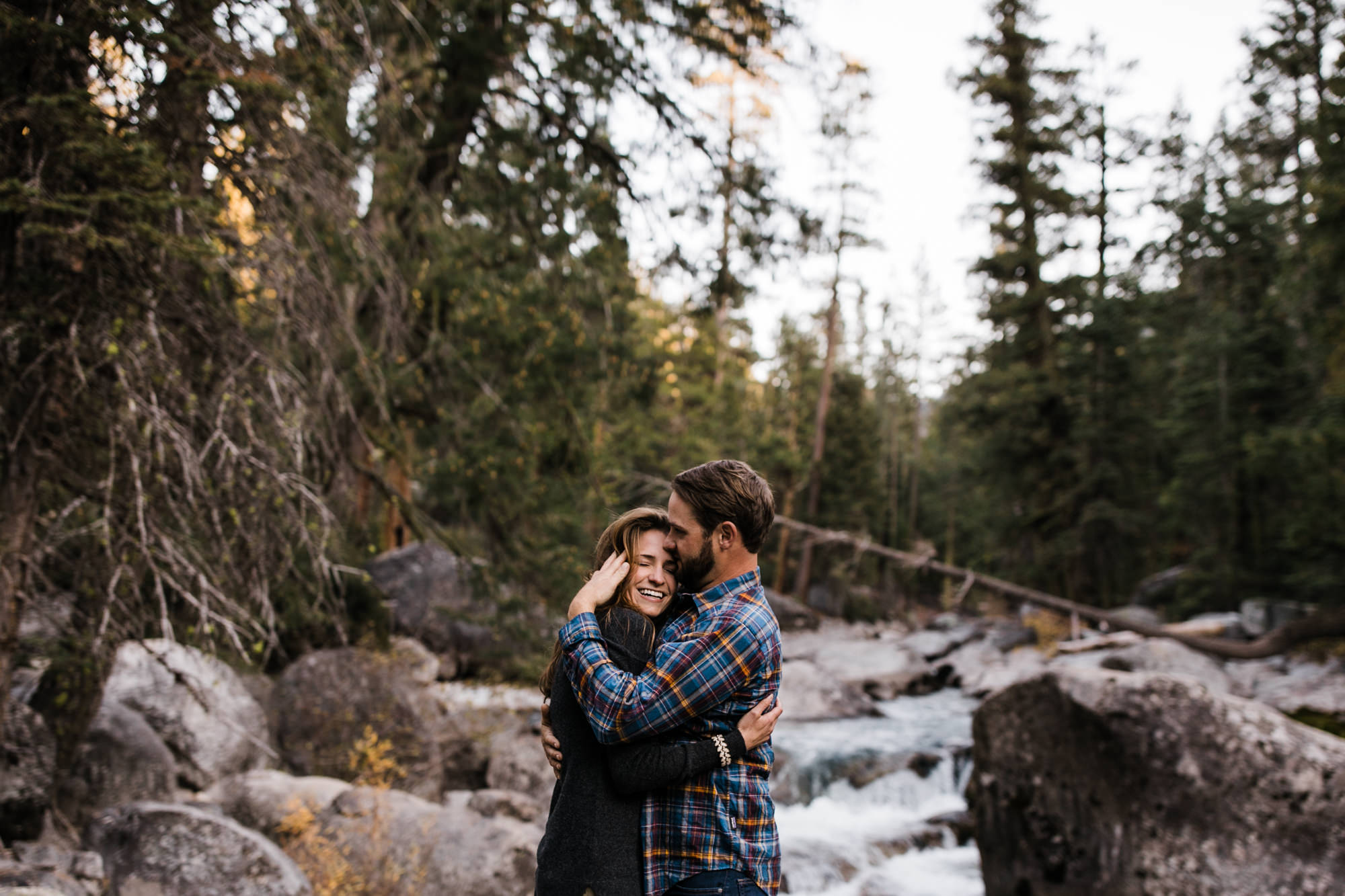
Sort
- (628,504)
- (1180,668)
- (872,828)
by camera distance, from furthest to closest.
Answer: (628,504) → (1180,668) → (872,828)

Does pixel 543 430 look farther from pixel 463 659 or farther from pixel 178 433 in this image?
pixel 463 659

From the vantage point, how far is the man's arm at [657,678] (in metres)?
1.97

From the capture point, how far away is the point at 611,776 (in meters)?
2.07

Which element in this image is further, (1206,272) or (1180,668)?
(1206,272)

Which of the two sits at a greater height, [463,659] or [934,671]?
[463,659]

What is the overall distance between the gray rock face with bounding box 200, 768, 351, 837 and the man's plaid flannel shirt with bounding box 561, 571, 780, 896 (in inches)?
172

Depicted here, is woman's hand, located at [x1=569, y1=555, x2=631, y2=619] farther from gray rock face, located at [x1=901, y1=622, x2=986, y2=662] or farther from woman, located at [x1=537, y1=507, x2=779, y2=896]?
gray rock face, located at [x1=901, y1=622, x2=986, y2=662]

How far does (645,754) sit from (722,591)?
474 millimetres

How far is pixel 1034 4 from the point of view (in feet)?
78.3

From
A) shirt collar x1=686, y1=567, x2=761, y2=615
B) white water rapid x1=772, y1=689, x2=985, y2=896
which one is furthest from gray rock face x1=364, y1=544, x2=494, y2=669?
shirt collar x1=686, y1=567, x2=761, y2=615

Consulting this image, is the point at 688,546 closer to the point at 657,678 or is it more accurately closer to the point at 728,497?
the point at 728,497

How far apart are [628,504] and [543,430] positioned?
21.3 ft

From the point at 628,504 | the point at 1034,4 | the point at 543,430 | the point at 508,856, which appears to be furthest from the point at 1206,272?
the point at 508,856

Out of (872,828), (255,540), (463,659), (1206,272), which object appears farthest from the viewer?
(1206,272)
